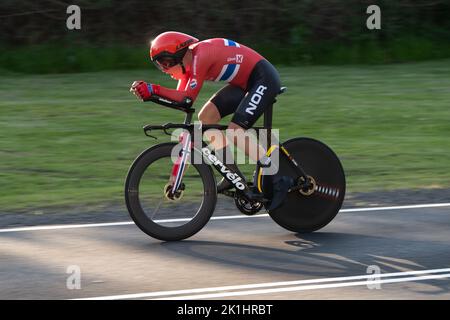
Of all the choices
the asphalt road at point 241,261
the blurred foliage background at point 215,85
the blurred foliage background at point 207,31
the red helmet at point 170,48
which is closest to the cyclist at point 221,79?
the red helmet at point 170,48

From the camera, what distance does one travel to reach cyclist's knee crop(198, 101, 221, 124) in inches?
340

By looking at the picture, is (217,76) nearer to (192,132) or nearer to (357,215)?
(192,132)

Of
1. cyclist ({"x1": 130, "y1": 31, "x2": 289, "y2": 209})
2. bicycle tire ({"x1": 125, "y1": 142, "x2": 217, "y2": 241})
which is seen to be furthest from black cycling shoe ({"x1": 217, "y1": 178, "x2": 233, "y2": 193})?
bicycle tire ({"x1": 125, "y1": 142, "x2": 217, "y2": 241})

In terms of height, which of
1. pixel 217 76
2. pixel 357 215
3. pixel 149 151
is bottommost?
pixel 357 215

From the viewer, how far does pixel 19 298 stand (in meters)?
6.83

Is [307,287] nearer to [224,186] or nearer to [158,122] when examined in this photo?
[224,186]

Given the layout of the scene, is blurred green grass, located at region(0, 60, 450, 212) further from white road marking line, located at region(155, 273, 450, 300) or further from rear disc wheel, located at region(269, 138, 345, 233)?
white road marking line, located at region(155, 273, 450, 300)

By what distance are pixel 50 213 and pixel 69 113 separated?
6.34 m

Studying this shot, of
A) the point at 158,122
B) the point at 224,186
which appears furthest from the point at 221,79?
the point at 158,122

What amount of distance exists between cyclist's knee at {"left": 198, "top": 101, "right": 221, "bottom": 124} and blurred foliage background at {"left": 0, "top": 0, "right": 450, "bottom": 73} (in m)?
12.3

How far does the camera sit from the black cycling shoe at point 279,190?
861cm

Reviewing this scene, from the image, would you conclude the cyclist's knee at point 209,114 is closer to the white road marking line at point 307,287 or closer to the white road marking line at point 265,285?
the white road marking line at point 265,285

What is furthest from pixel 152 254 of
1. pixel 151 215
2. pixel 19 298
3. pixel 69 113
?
pixel 69 113

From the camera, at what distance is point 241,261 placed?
7.89m
